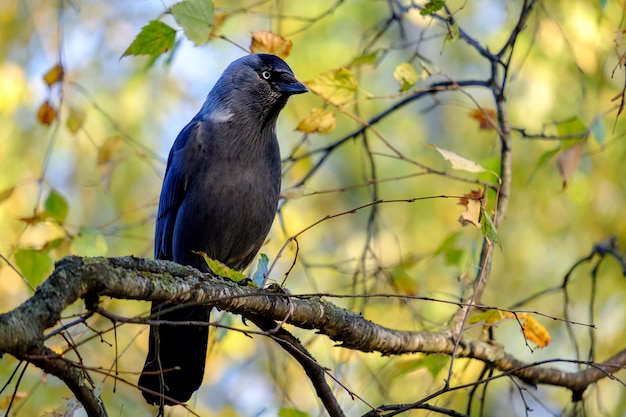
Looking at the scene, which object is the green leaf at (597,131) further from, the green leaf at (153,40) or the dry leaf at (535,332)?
the green leaf at (153,40)

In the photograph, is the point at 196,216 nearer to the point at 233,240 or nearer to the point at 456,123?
the point at 233,240

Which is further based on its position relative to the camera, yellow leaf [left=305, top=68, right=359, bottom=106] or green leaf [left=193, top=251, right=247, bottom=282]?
yellow leaf [left=305, top=68, right=359, bottom=106]

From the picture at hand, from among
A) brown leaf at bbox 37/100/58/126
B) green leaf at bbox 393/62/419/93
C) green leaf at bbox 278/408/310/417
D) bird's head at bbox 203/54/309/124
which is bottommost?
green leaf at bbox 278/408/310/417

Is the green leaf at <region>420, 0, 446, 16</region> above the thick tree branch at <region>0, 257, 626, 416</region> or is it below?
above

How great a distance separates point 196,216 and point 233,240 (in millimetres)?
279

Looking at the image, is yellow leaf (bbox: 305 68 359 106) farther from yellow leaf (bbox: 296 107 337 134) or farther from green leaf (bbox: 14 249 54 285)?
green leaf (bbox: 14 249 54 285)

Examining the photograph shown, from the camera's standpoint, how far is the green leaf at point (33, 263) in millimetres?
3621

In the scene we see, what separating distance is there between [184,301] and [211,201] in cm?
188

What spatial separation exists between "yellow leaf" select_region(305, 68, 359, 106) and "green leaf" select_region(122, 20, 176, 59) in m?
0.72

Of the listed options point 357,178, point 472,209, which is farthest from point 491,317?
point 357,178

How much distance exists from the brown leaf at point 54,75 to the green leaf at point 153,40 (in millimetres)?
1042

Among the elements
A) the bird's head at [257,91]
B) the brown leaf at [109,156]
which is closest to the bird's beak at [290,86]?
the bird's head at [257,91]

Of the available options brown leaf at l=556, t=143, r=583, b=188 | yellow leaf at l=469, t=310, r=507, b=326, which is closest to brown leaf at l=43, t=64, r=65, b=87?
yellow leaf at l=469, t=310, r=507, b=326

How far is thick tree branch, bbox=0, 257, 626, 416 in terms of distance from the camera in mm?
1938
